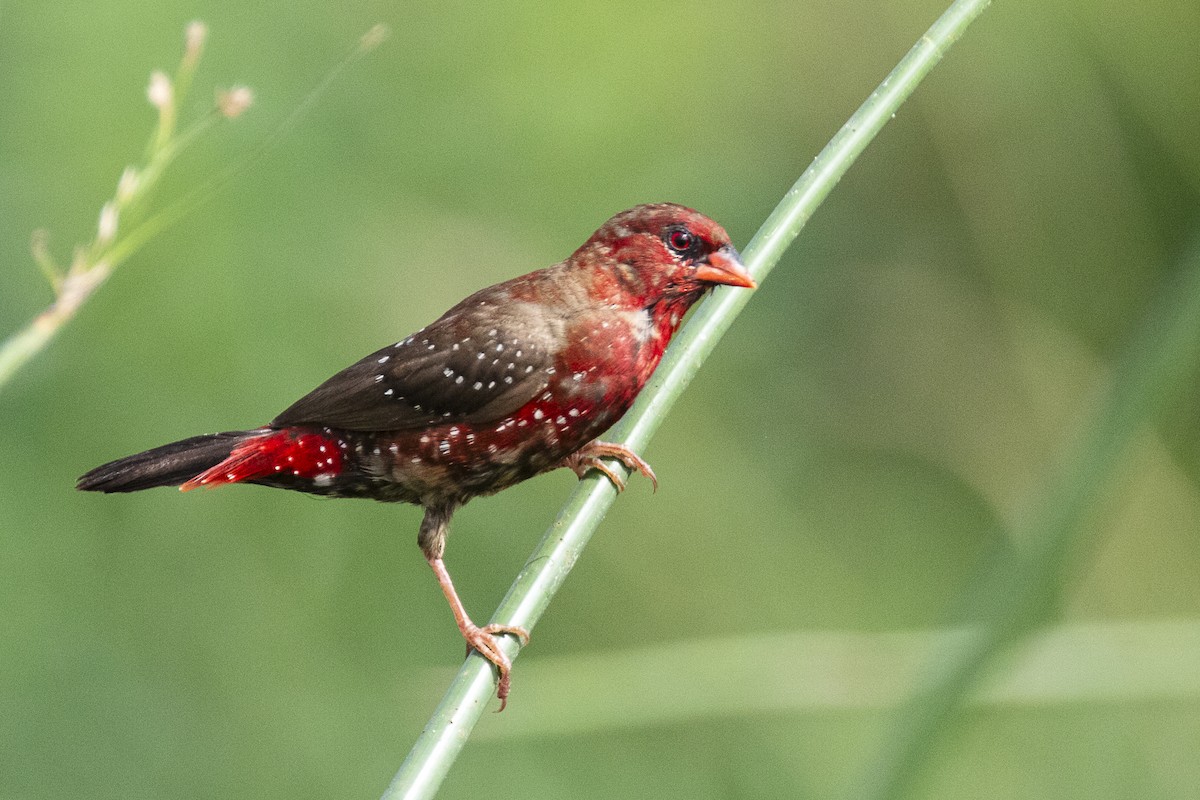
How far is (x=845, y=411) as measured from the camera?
521cm

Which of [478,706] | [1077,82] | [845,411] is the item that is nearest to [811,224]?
[845,411]

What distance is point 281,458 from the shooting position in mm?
3021

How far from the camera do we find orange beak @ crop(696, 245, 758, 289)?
2768 millimetres

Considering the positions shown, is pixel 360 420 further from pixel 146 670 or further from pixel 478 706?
pixel 146 670

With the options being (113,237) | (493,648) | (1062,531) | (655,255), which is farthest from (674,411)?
(113,237)

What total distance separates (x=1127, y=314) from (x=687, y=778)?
2263 mm

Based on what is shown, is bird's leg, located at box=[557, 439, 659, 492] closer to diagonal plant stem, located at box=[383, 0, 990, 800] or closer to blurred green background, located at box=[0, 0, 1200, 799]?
diagonal plant stem, located at box=[383, 0, 990, 800]

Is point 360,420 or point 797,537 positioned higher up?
point 360,420

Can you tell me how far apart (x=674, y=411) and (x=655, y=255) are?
6.82 feet

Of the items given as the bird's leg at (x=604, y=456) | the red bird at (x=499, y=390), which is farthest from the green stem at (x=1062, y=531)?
the red bird at (x=499, y=390)

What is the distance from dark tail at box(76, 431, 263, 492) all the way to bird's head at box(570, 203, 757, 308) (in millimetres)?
847

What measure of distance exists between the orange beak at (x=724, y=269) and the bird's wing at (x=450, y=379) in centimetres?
35

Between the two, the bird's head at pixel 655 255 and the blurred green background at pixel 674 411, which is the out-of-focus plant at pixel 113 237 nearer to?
the bird's head at pixel 655 255

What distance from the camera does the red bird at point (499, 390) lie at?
9.60 feet
